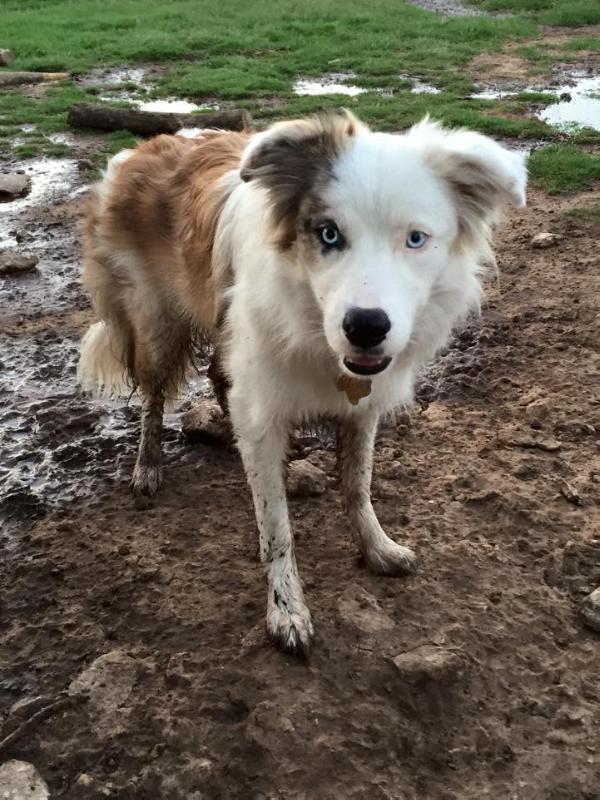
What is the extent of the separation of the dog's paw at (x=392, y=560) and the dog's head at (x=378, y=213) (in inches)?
39.4

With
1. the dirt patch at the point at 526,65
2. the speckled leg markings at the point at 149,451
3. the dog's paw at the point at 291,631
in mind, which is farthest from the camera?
the dirt patch at the point at 526,65

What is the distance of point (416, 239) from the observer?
245 centimetres

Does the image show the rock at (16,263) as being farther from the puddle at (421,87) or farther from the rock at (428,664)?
the puddle at (421,87)

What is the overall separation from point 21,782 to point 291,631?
1023 mm

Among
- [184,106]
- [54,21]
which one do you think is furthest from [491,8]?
[184,106]

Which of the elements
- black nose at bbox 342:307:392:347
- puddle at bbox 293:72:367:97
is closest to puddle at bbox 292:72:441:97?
puddle at bbox 293:72:367:97

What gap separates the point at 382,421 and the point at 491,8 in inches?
688

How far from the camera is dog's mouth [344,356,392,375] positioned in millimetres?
2393

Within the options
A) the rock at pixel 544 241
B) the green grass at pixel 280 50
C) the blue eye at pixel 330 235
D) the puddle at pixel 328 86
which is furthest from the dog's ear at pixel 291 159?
the puddle at pixel 328 86

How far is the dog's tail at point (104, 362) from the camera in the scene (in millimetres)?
4332

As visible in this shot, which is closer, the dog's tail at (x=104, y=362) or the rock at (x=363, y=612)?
the rock at (x=363, y=612)

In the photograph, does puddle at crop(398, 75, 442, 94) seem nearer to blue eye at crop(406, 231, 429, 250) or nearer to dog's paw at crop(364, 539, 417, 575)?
dog's paw at crop(364, 539, 417, 575)

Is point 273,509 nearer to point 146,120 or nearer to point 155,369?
point 155,369

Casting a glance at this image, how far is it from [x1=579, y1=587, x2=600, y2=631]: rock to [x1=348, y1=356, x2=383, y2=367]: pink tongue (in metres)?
1.38
